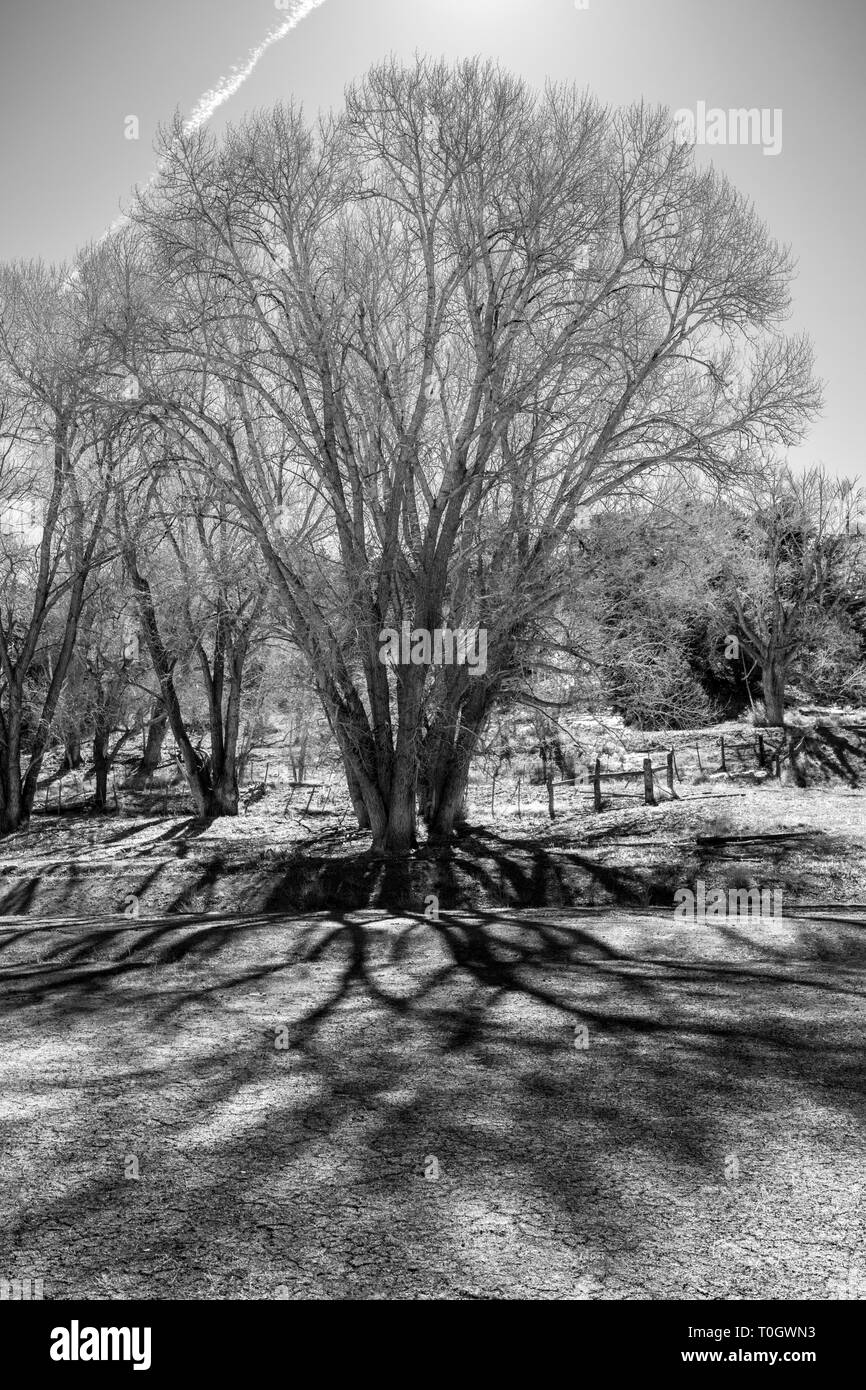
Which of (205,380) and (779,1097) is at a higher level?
(205,380)

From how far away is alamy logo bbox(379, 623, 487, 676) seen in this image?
1686cm

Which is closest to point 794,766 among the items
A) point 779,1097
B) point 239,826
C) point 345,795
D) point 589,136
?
point 345,795

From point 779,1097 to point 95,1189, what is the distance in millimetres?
3164

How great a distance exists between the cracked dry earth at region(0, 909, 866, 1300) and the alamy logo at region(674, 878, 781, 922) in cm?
281

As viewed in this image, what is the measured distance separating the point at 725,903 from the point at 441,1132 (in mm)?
8971

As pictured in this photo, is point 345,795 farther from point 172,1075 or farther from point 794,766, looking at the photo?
point 172,1075

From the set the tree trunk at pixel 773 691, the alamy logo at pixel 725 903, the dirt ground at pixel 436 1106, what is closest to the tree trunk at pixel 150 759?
the tree trunk at pixel 773 691
